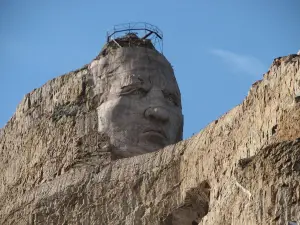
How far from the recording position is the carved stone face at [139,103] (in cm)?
3722

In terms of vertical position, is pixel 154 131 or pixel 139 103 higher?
pixel 139 103

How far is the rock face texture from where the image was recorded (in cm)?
2694

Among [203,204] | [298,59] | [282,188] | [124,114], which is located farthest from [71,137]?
[282,188]

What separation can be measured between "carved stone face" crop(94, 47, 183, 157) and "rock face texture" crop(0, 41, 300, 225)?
38cm

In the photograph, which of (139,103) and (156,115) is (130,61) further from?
(156,115)

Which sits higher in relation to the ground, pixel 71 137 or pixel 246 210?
pixel 71 137

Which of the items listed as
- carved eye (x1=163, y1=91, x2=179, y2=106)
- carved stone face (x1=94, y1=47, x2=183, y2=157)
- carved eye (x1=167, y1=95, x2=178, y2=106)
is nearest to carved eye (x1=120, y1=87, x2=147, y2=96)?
carved stone face (x1=94, y1=47, x2=183, y2=157)

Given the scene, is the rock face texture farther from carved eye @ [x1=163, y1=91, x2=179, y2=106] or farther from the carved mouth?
carved eye @ [x1=163, y1=91, x2=179, y2=106]

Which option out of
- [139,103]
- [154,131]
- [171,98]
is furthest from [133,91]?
[154,131]

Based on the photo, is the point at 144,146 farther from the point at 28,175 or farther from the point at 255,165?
the point at 255,165

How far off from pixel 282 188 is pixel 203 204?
7064 millimetres

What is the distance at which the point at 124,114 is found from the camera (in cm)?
3756

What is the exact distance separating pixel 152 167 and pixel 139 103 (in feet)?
9.45

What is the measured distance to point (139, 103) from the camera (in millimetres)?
37562
